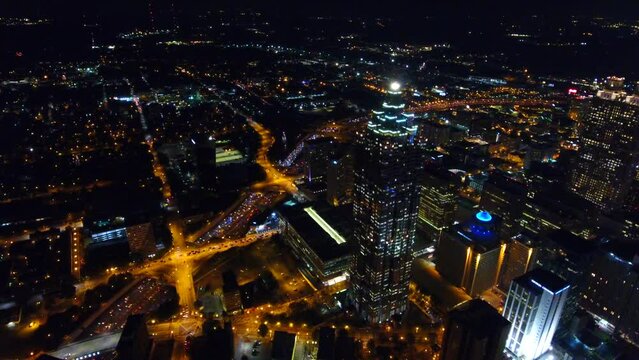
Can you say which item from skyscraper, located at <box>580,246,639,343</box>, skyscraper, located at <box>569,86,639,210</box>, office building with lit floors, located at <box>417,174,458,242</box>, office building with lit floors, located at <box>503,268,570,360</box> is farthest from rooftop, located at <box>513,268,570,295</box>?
skyscraper, located at <box>569,86,639,210</box>

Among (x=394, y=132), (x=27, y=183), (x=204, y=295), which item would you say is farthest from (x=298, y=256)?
(x=27, y=183)

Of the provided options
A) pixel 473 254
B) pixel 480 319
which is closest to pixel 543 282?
pixel 473 254

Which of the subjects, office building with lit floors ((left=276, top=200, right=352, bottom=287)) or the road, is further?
the road

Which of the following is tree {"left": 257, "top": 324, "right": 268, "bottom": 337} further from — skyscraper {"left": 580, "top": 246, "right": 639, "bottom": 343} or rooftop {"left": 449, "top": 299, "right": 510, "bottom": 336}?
skyscraper {"left": 580, "top": 246, "right": 639, "bottom": 343}

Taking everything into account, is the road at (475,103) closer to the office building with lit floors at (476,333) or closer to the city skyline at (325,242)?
the city skyline at (325,242)

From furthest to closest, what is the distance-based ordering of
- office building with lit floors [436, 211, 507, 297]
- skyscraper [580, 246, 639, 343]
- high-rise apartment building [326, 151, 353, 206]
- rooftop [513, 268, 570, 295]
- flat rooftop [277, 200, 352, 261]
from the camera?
high-rise apartment building [326, 151, 353, 206], flat rooftop [277, 200, 352, 261], office building with lit floors [436, 211, 507, 297], skyscraper [580, 246, 639, 343], rooftop [513, 268, 570, 295]

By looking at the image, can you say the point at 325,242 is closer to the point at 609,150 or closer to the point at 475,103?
the point at 609,150

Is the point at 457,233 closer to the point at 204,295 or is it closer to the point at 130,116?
the point at 204,295

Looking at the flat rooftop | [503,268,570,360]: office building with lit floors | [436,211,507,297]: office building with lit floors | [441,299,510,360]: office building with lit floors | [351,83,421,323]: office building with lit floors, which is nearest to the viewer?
[441,299,510,360]: office building with lit floors
